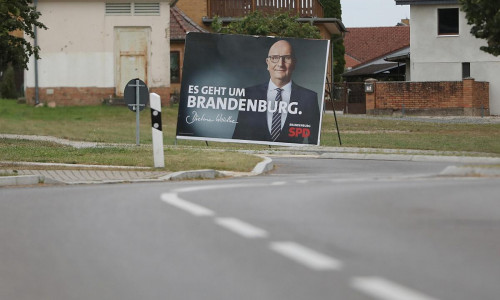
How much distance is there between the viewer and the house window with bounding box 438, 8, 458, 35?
5452 centimetres

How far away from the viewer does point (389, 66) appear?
73.3 metres

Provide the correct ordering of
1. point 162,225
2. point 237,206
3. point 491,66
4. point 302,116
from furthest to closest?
point 491,66, point 302,116, point 237,206, point 162,225

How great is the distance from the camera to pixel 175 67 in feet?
178

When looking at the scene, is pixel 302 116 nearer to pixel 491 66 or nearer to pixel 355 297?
pixel 355 297

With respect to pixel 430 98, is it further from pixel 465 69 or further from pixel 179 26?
pixel 179 26

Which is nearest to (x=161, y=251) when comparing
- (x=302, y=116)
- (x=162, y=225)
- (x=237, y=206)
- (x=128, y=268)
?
(x=128, y=268)

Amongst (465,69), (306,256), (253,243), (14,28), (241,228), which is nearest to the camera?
(306,256)

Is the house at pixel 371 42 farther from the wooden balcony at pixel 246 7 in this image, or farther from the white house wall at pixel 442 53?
the white house wall at pixel 442 53

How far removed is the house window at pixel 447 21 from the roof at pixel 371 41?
54.0m

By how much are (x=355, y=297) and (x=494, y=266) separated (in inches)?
59.1

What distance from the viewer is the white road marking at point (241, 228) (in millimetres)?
7949

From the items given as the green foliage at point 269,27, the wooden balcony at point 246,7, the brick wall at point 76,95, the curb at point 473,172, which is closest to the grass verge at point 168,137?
the brick wall at point 76,95

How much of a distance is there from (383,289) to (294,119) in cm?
2158

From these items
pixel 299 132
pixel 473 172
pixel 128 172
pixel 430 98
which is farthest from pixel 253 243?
pixel 430 98
